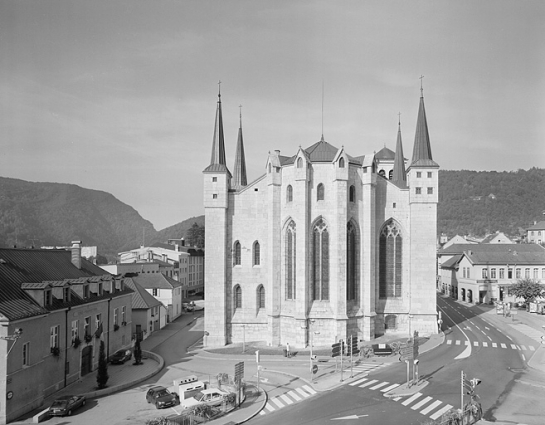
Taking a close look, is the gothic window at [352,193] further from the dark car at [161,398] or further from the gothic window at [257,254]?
the dark car at [161,398]

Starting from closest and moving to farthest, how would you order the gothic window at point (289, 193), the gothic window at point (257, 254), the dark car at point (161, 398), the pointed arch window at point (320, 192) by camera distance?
the dark car at point (161, 398), the pointed arch window at point (320, 192), the gothic window at point (289, 193), the gothic window at point (257, 254)

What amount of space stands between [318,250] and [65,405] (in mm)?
28717

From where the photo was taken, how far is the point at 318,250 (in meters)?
48.4

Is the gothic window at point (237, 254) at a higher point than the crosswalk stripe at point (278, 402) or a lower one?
higher

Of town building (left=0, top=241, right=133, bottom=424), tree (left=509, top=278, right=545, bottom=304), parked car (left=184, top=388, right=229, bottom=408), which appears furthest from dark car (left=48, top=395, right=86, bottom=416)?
tree (left=509, top=278, right=545, bottom=304)

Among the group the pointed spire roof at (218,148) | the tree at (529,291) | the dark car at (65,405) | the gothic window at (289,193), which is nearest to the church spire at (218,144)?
the pointed spire roof at (218,148)

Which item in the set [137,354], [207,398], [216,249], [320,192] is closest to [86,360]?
[137,354]

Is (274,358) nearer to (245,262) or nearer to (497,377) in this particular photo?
(245,262)

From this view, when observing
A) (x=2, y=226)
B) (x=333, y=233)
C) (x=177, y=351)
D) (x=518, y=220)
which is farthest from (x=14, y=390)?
(x=518, y=220)

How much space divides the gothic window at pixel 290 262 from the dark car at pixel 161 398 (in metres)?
20.5

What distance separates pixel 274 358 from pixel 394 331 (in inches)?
651

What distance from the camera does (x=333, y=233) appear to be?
48.0 m

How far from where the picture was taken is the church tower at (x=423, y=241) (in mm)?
51219

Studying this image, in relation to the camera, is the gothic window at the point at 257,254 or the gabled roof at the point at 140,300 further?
the gabled roof at the point at 140,300
